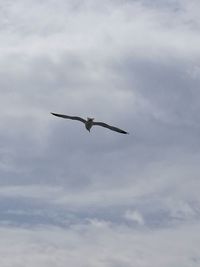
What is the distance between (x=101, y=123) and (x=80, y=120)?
6276 millimetres

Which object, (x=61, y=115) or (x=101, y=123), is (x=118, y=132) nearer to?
(x=101, y=123)

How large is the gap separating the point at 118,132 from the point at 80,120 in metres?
12.5

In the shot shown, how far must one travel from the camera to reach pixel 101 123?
156500mm

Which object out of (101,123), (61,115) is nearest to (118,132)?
(101,123)

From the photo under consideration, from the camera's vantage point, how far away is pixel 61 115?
5994 inches

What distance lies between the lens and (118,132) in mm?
152625

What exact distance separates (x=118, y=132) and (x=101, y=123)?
6663 mm

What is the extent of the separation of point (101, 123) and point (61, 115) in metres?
12.2

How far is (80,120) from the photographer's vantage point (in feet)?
518
